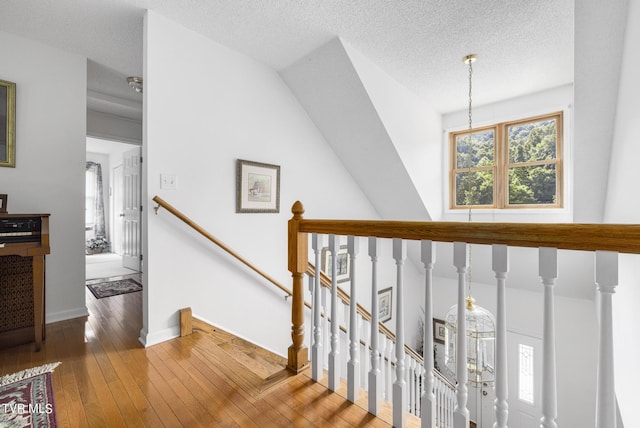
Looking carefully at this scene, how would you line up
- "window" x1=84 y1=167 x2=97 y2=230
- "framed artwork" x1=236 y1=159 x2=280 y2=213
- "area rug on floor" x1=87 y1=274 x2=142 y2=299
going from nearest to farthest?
"framed artwork" x1=236 y1=159 x2=280 y2=213
"area rug on floor" x1=87 y1=274 x2=142 y2=299
"window" x1=84 y1=167 x2=97 y2=230

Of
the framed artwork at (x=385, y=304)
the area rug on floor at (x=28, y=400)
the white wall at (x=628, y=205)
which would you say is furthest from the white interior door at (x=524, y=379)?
the area rug on floor at (x=28, y=400)

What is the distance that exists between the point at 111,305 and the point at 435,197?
4.26 metres

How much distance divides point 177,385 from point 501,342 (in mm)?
1677

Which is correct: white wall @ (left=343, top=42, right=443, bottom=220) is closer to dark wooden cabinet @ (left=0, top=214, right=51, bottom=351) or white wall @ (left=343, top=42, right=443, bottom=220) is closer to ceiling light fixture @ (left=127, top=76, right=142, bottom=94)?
ceiling light fixture @ (left=127, top=76, right=142, bottom=94)

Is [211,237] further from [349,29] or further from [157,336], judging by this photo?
[349,29]

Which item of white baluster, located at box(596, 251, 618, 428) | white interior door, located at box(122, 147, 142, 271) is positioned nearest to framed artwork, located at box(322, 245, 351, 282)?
white interior door, located at box(122, 147, 142, 271)

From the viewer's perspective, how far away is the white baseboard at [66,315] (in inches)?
103

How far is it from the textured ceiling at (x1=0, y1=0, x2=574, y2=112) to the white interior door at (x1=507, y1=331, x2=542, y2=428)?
3683mm

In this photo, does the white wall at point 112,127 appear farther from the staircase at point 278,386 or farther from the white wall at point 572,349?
the white wall at point 572,349

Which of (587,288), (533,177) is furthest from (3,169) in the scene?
(587,288)

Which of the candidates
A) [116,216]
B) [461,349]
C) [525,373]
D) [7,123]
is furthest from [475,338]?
[116,216]

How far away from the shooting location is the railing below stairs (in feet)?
2.53

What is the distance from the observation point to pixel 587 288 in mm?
3920

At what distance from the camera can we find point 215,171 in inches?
104
